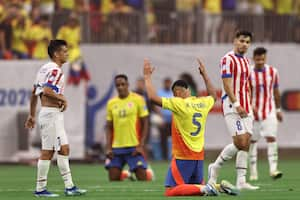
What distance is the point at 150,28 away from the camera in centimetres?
3050

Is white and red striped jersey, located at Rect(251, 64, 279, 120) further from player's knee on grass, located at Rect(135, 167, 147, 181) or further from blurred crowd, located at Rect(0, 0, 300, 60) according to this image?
blurred crowd, located at Rect(0, 0, 300, 60)

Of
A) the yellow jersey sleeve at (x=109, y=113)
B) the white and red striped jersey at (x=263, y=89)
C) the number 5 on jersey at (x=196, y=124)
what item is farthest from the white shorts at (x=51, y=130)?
the white and red striped jersey at (x=263, y=89)

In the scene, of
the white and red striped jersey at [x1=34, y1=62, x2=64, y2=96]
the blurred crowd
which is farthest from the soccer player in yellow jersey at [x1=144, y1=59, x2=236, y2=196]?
the blurred crowd

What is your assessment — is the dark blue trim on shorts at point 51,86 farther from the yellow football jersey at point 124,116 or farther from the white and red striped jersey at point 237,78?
the yellow football jersey at point 124,116

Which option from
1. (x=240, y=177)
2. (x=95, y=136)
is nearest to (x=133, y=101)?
(x=240, y=177)

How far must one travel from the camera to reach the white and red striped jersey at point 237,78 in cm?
1781

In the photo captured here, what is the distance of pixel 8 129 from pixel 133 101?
7327mm

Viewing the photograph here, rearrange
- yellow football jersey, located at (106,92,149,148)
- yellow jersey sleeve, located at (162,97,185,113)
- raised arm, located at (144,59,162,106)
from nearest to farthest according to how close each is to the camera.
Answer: raised arm, located at (144,59,162,106), yellow jersey sleeve, located at (162,97,185,113), yellow football jersey, located at (106,92,149,148)

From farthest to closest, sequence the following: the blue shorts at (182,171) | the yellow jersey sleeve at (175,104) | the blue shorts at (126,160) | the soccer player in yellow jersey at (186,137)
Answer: the blue shorts at (126,160), the blue shorts at (182,171), the soccer player in yellow jersey at (186,137), the yellow jersey sleeve at (175,104)

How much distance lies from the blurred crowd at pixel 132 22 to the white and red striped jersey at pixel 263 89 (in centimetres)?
821

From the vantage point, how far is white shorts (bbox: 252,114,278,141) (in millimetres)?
21875

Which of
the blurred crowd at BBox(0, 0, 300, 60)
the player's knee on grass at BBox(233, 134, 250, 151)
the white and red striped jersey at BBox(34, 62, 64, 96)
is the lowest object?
the player's knee on grass at BBox(233, 134, 250, 151)

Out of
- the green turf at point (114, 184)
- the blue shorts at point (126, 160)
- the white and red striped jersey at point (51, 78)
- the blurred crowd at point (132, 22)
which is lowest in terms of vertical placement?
the green turf at point (114, 184)

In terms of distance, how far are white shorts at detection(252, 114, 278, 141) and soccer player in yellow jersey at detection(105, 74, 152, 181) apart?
7.04 ft
